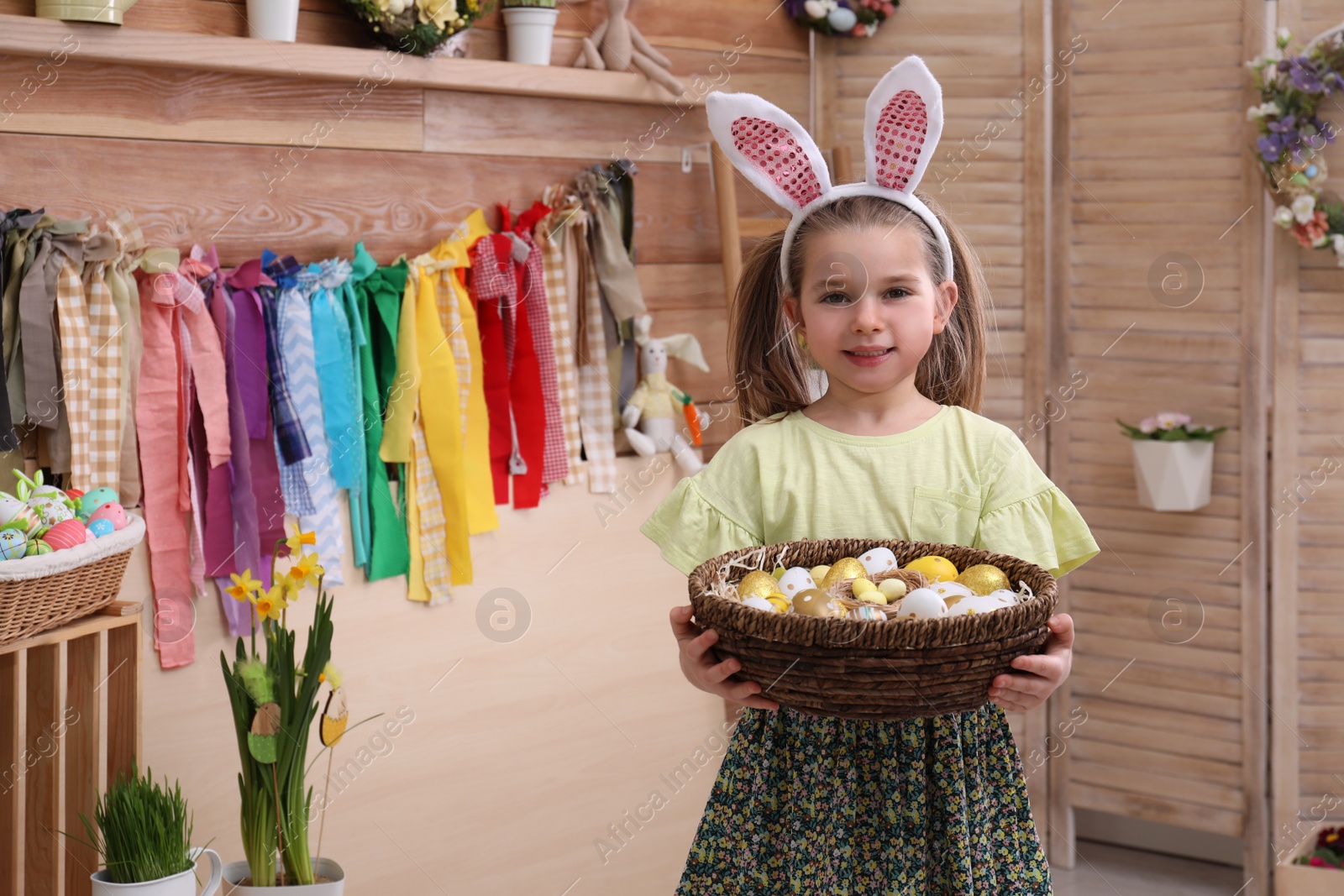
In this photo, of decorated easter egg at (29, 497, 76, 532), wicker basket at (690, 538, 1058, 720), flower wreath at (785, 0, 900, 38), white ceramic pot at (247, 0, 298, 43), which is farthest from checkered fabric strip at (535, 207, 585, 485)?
wicker basket at (690, 538, 1058, 720)

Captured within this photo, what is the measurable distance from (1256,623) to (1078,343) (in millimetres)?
718

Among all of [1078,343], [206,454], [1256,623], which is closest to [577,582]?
[206,454]

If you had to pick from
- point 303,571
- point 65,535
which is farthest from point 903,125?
point 65,535

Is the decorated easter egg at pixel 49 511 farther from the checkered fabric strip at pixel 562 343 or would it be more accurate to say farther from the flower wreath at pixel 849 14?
the flower wreath at pixel 849 14

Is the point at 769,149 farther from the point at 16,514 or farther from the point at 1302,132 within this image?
the point at 1302,132

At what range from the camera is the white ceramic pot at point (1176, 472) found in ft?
8.93

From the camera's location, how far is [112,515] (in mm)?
1863

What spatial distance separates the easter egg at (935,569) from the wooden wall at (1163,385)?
178 centimetres

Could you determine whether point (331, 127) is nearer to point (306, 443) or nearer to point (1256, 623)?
point (306, 443)

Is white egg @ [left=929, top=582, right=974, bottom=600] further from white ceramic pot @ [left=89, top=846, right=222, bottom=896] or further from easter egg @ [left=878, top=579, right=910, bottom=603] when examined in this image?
white ceramic pot @ [left=89, top=846, right=222, bottom=896]

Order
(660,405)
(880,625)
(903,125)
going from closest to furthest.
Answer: (880,625) → (903,125) → (660,405)

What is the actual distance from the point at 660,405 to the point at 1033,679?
5.57 ft

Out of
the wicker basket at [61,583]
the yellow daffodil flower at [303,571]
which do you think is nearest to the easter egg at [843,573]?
the yellow daffodil flower at [303,571]

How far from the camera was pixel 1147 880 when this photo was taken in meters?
2.98
